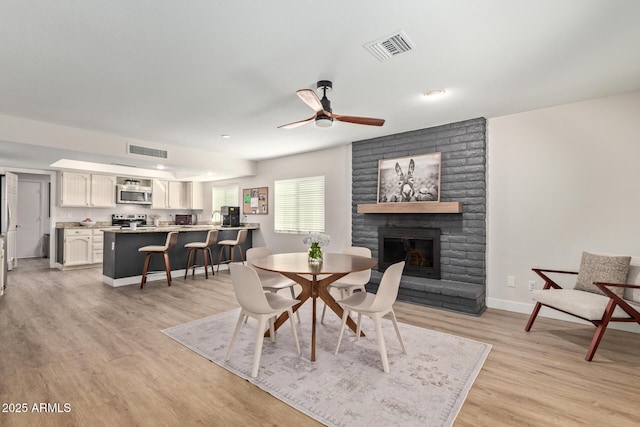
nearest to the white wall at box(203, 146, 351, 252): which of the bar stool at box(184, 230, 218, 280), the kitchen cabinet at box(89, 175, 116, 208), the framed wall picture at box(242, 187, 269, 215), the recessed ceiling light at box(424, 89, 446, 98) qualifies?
the framed wall picture at box(242, 187, 269, 215)

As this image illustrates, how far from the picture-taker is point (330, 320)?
337 centimetres

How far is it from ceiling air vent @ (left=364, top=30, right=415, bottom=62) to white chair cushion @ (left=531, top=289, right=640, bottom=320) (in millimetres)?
2559

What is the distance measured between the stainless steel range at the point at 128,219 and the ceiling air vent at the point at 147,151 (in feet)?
9.50

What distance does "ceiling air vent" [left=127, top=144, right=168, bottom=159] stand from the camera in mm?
4836

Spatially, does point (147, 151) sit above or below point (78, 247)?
above

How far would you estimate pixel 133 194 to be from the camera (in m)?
7.50

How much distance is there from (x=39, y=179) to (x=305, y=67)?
8909mm

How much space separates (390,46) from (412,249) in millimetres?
2953

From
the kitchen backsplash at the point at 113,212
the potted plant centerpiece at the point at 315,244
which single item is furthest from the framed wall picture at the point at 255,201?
the potted plant centerpiece at the point at 315,244

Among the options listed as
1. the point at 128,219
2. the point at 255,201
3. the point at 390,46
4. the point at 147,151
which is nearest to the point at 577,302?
the point at 390,46

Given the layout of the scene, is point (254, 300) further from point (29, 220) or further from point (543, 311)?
point (29, 220)

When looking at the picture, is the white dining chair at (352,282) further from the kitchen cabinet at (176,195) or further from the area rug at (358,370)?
the kitchen cabinet at (176,195)

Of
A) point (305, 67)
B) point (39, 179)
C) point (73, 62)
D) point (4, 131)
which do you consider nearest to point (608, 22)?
point (305, 67)

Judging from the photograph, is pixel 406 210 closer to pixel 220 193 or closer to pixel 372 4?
pixel 372 4
